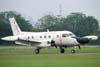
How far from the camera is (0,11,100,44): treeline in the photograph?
116463 mm

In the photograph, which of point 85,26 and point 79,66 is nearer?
point 79,66

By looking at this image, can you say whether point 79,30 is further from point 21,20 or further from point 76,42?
point 76,42

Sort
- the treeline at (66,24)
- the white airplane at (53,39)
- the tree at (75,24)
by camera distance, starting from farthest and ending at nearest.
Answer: the tree at (75,24) → the treeline at (66,24) → the white airplane at (53,39)

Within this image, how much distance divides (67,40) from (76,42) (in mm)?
1248

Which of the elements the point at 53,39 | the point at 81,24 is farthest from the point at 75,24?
the point at 53,39

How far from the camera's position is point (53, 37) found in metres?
59.1

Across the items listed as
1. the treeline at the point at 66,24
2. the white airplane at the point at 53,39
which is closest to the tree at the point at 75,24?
the treeline at the point at 66,24

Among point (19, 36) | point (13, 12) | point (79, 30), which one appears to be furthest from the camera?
Answer: point (13, 12)

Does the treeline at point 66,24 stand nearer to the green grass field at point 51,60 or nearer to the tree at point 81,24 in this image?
the tree at point 81,24

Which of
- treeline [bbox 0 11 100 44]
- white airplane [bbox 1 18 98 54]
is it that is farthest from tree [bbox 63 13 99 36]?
white airplane [bbox 1 18 98 54]

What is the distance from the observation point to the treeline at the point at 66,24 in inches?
4585

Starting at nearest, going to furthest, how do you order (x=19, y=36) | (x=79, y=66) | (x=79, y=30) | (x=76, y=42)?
1. (x=79, y=66)
2. (x=76, y=42)
3. (x=19, y=36)
4. (x=79, y=30)

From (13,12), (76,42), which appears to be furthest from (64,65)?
(13,12)

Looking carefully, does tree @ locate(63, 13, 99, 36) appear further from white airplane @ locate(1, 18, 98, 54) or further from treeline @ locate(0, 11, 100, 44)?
white airplane @ locate(1, 18, 98, 54)
